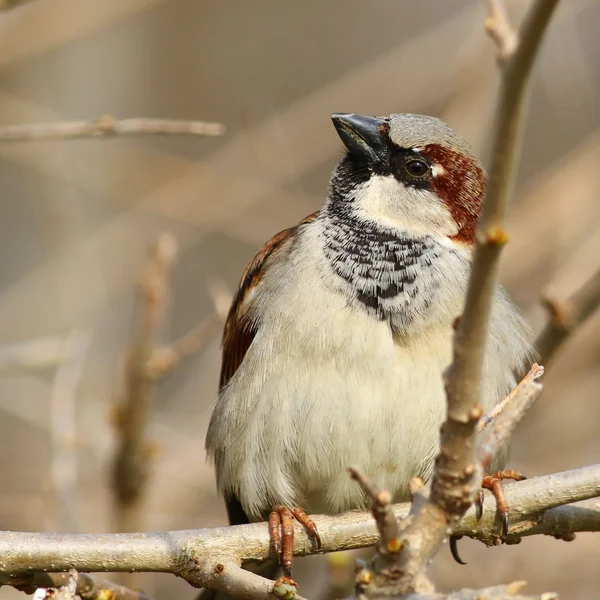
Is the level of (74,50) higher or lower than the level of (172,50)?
lower

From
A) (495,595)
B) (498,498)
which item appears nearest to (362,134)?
(498,498)

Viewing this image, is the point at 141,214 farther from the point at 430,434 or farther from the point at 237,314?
the point at 430,434

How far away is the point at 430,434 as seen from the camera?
3281mm

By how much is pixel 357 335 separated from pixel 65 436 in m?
1.63

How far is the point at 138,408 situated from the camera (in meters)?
4.23

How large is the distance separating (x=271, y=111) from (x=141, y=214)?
4.82 ft

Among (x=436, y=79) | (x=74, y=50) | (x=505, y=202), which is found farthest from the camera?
(x=74, y=50)

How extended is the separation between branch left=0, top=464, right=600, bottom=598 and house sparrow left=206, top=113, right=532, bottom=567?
0.36m

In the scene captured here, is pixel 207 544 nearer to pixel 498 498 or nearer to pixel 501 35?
pixel 498 498

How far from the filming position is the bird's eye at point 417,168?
3.64 meters

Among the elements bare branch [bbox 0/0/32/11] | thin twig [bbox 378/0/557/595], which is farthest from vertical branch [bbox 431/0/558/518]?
bare branch [bbox 0/0/32/11]

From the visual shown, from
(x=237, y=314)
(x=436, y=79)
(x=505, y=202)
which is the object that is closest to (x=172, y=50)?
(x=436, y=79)

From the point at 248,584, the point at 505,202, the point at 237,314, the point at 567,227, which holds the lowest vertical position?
the point at 248,584

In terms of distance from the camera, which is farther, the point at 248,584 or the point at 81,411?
the point at 81,411
